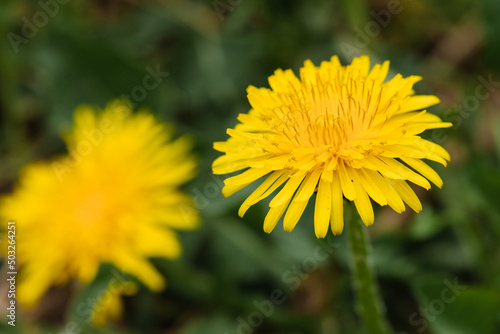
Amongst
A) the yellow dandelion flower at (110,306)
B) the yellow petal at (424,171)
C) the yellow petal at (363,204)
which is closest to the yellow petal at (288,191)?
the yellow petal at (363,204)

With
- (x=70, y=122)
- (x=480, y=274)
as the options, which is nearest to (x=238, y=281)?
(x=480, y=274)

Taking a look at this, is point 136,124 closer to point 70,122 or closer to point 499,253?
point 70,122
